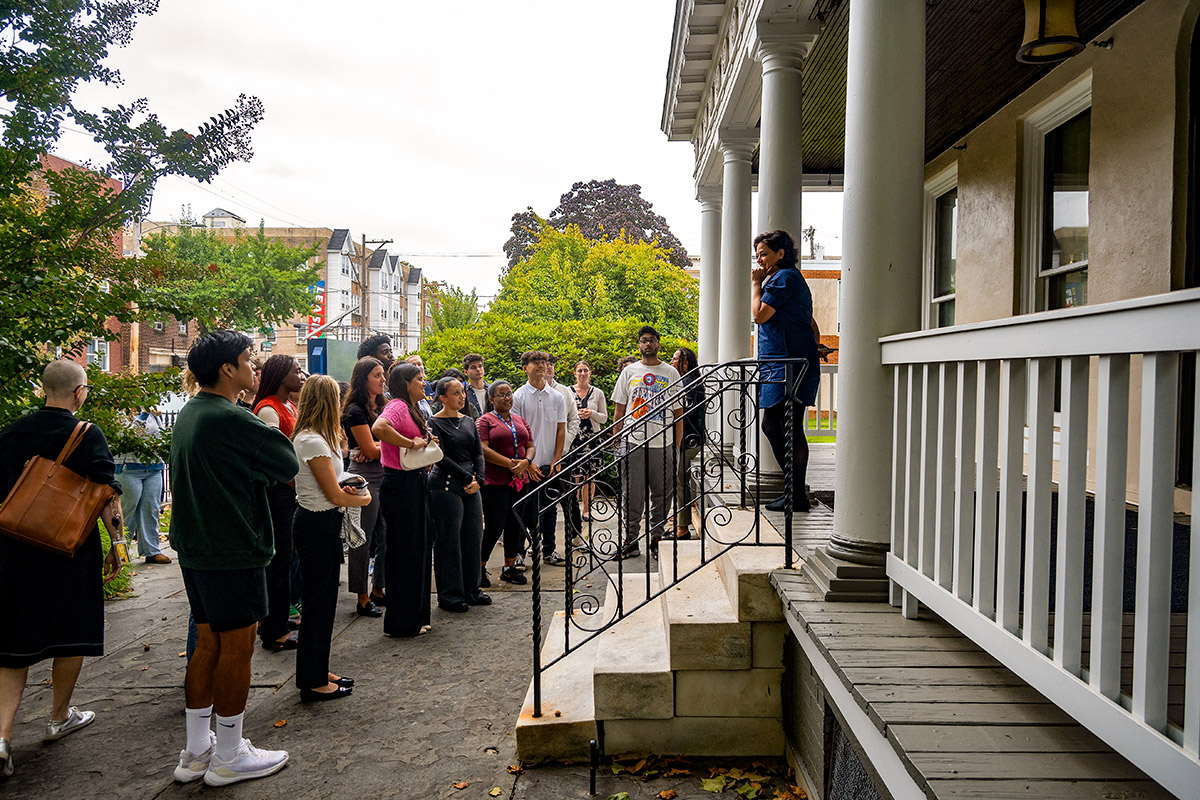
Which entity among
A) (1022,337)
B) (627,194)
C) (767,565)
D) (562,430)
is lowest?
(767,565)

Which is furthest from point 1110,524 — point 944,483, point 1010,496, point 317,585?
point 317,585

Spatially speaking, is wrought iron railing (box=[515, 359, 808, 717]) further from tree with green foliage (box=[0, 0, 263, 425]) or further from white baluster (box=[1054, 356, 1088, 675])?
tree with green foliage (box=[0, 0, 263, 425])

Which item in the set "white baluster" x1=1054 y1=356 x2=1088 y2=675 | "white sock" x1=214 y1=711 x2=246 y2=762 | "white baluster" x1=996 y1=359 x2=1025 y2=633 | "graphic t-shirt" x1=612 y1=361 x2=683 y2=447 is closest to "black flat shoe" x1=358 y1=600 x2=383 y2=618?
"white sock" x1=214 y1=711 x2=246 y2=762

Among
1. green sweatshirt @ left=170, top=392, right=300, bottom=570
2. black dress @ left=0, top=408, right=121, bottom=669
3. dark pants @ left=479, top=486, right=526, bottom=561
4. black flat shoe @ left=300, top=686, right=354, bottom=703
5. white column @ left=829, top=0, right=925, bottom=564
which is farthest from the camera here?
dark pants @ left=479, top=486, right=526, bottom=561

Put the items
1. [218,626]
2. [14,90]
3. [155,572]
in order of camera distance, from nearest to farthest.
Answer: [218,626], [14,90], [155,572]

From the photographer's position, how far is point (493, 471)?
6969 millimetres

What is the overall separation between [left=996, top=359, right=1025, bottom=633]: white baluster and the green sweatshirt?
3.07 m

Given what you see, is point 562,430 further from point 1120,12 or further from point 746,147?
point 1120,12

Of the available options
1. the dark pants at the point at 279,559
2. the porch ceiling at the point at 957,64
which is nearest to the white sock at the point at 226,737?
the dark pants at the point at 279,559

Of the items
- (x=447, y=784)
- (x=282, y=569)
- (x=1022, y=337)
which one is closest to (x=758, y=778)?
(x=447, y=784)

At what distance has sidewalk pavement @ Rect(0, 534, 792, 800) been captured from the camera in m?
3.63

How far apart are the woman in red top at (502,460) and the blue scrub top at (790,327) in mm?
2855

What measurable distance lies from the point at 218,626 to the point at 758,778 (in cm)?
261

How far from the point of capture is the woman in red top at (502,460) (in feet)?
22.5
